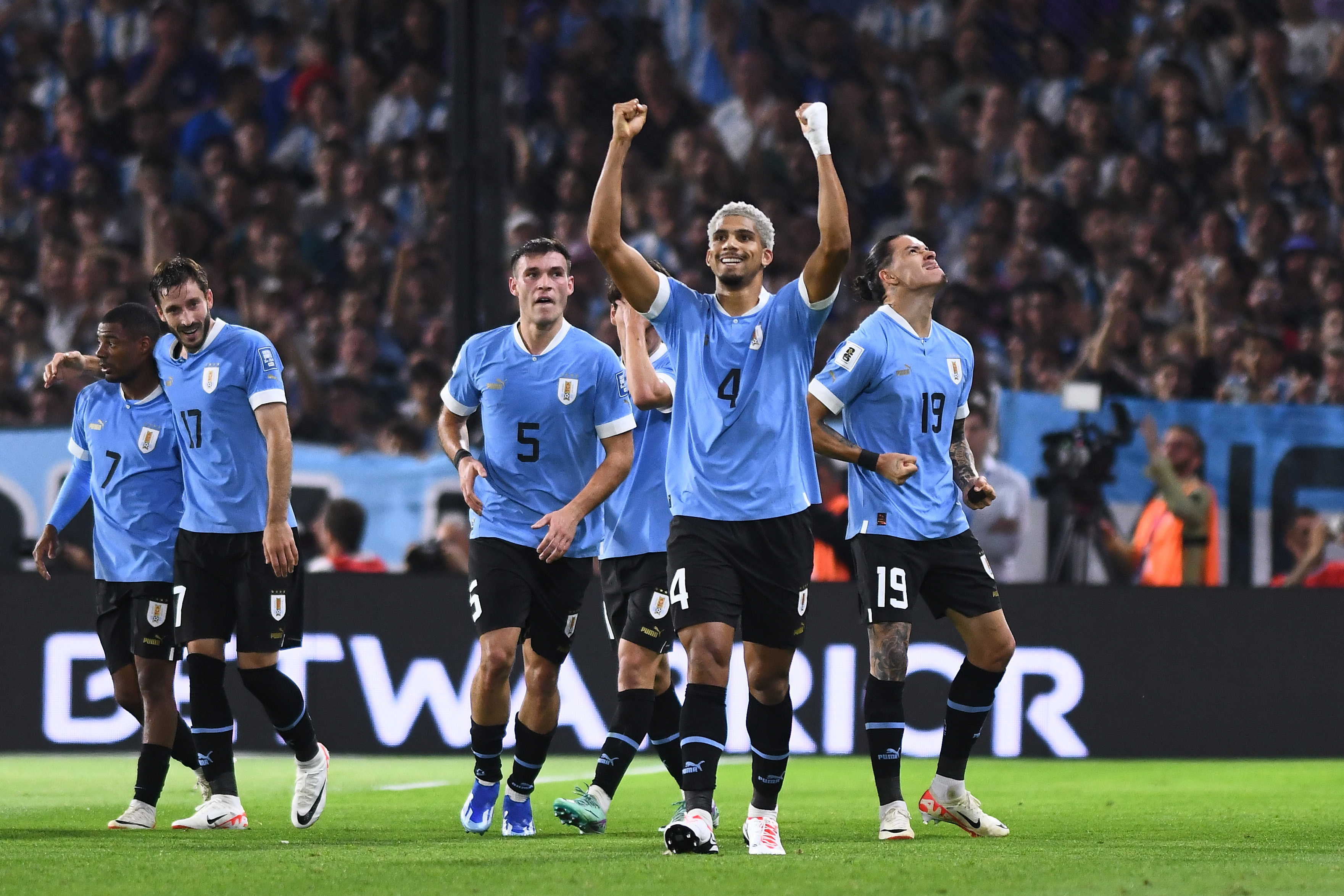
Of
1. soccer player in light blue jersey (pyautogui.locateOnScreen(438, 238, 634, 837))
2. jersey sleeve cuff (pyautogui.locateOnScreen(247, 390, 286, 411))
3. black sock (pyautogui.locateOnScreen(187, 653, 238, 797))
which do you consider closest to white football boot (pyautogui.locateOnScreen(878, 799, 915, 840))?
A: soccer player in light blue jersey (pyautogui.locateOnScreen(438, 238, 634, 837))

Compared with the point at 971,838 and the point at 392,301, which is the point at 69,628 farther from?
the point at 971,838

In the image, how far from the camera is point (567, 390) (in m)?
6.85

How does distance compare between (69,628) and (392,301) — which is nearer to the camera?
(69,628)

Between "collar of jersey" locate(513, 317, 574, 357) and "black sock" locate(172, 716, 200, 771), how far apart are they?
84.4 inches

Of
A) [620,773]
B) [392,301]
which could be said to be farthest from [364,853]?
[392,301]

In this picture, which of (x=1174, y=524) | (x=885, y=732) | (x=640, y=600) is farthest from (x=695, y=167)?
(x=885, y=732)

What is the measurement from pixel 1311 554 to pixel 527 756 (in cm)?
500

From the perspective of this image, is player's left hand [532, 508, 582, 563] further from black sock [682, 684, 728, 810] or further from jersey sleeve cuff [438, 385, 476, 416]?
black sock [682, 684, 728, 810]

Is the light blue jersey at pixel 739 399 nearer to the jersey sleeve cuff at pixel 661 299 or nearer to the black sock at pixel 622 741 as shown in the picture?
the jersey sleeve cuff at pixel 661 299

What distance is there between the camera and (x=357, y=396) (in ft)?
37.5

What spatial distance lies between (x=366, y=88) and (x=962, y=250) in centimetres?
497

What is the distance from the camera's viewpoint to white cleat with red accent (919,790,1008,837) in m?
6.68

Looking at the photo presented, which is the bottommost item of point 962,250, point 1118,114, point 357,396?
point 357,396

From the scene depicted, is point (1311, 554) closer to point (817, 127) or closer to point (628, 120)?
point (817, 127)
